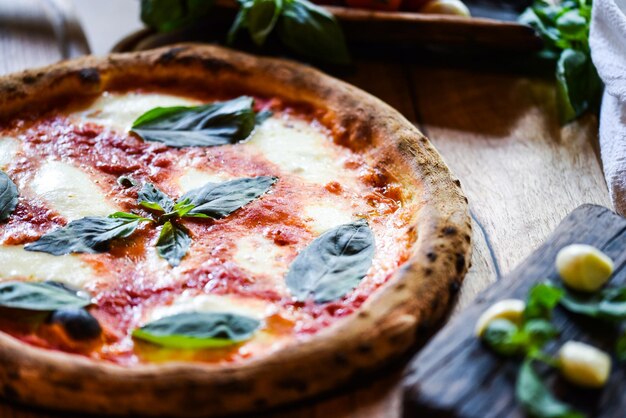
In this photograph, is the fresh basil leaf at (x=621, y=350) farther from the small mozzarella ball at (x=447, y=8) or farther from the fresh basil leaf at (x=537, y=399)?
the small mozzarella ball at (x=447, y=8)

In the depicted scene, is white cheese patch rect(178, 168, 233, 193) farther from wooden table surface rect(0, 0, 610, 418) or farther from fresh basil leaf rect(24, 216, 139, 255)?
wooden table surface rect(0, 0, 610, 418)

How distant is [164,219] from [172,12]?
1.46 metres

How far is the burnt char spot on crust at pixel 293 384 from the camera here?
1.86m

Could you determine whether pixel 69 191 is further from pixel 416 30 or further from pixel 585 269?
pixel 416 30

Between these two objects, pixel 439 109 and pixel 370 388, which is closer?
pixel 370 388

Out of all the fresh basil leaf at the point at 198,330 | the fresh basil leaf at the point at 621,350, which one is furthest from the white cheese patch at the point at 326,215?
the fresh basil leaf at the point at 621,350

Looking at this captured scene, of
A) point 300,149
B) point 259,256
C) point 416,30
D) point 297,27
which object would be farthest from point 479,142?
point 259,256

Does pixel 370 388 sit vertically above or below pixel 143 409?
below

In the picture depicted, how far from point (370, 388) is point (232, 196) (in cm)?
86

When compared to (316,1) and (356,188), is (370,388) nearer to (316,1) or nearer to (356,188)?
(356,188)

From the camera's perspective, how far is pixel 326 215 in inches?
99.3

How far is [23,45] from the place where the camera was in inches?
142

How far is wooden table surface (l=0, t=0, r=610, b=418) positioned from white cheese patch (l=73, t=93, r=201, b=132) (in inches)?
23.9

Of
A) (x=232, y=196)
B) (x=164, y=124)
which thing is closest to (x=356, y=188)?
(x=232, y=196)
